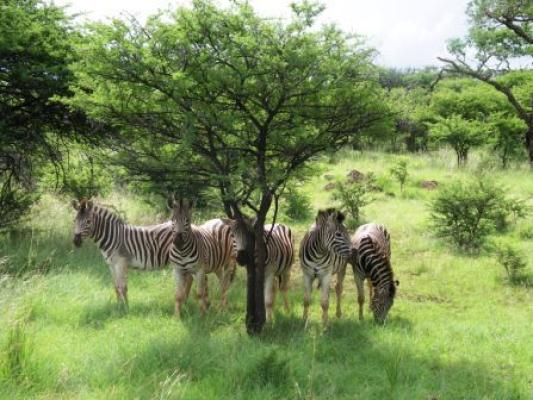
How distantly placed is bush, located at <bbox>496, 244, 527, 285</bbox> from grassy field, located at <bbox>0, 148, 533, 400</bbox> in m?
0.23

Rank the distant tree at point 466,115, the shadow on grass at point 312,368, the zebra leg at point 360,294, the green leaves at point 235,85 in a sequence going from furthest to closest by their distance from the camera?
the distant tree at point 466,115 → the zebra leg at point 360,294 → the green leaves at point 235,85 → the shadow on grass at point 312,368

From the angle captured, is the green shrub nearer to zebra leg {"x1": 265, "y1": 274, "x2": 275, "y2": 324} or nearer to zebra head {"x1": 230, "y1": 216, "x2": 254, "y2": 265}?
zebra head {"x1": 230, "y1": 216, "x2": 254, "y2": 265}

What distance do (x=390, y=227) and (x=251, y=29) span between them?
9651 millimetres

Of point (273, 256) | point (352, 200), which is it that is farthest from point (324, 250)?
point (352, 200)

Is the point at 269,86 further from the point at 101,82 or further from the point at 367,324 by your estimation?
the point at 367,324

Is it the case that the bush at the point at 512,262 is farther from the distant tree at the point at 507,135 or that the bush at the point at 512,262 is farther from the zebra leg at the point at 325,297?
the distant tree at the point at 507,135

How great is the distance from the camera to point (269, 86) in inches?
227

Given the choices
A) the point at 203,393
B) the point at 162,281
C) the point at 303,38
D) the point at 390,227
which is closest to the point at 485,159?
the point at 390,227

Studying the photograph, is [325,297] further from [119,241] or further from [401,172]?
[401,172]

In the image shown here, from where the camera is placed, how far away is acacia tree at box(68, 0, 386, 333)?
554cm

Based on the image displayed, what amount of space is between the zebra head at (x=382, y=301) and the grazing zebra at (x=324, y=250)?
2.31 feet

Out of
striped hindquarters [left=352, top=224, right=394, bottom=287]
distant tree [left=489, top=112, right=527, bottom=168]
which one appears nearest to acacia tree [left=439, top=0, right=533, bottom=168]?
distant tree [left=489, top=112, right=527, bottom=168]

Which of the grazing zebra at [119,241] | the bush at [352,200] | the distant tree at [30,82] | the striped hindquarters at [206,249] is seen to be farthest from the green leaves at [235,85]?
the bush at [352,200]

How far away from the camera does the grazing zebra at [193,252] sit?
7160 millimetres
